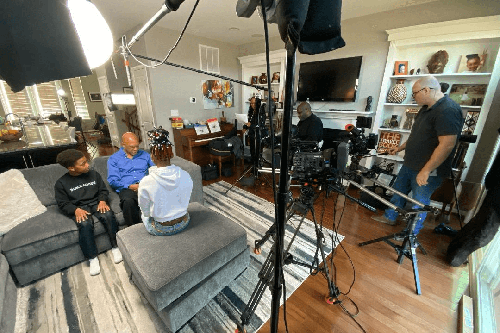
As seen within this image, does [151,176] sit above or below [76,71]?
below

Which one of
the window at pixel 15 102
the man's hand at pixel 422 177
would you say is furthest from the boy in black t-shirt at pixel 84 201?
the window at pixel 15 102

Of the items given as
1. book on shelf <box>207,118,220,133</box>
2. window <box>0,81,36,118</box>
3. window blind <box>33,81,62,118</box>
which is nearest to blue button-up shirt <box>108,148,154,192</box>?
book on shelf <box>207,118,220,133</box>

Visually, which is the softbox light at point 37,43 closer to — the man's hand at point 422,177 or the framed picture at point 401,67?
the man's hand at point 422,177

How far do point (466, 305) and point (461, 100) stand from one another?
2444mm

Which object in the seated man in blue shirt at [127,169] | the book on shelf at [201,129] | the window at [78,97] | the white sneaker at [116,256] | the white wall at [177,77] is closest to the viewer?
the white sneaker at [116,256]

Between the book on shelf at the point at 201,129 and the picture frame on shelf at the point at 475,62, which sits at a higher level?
the picture frame on shelf at the point at 475,62

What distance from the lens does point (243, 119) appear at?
3949 mm

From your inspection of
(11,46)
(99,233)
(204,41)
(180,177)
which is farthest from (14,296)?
(204,41)

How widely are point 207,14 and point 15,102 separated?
291 inches

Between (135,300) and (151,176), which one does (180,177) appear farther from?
(135,300)

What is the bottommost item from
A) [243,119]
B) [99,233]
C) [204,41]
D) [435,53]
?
[99,233]

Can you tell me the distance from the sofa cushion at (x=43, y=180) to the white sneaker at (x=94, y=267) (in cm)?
82

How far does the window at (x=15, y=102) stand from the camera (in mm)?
5746

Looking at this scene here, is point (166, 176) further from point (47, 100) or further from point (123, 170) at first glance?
point (47, 100)
